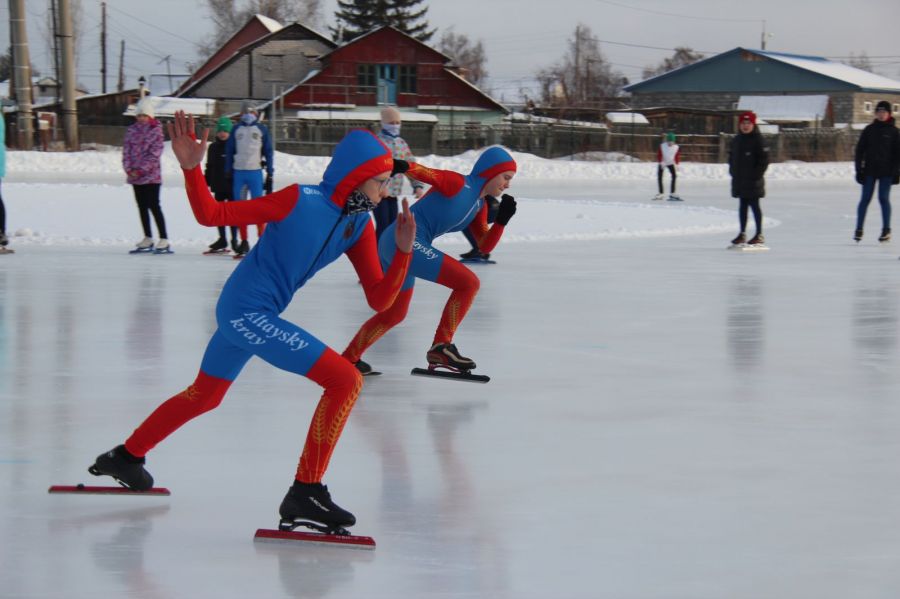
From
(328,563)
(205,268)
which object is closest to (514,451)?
(328,563)

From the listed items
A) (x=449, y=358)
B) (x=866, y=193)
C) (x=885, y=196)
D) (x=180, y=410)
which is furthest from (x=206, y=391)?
(x=885, y=196)

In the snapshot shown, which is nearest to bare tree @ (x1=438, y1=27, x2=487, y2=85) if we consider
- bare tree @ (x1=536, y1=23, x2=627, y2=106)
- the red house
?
bare tree @ (x1=536, y1=23, x2=627, y2=106)

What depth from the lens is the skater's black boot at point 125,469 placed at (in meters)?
3.79

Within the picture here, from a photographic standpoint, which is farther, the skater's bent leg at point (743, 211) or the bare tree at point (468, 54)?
the bare tree at point (468, 54)

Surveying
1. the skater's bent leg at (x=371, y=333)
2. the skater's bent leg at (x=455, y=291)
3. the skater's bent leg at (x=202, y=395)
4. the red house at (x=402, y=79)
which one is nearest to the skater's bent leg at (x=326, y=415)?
the skater's bent leg at (x=202, y=395)

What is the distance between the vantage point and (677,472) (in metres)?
4.18

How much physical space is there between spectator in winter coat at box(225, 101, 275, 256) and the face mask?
757 centimetres

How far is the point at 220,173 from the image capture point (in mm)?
→ 11734

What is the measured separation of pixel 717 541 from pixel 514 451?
1222 millimetres

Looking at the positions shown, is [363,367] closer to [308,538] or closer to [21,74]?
[308,538]

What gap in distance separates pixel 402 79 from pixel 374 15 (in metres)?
19.2

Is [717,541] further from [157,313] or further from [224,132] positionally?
[224,132]

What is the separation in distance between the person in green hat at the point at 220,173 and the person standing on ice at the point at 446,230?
535 centimetres

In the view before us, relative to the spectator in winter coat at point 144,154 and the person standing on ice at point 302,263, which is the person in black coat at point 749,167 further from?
the person standing on ice at point 302,263
